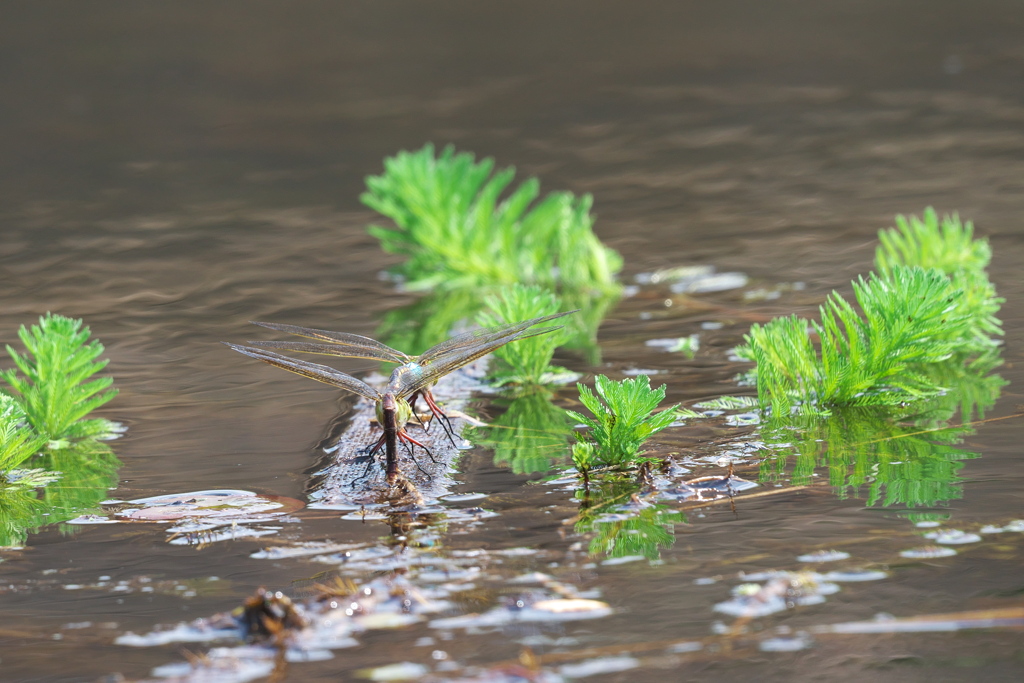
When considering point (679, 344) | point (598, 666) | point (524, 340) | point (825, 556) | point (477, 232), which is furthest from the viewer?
point (477, 232)

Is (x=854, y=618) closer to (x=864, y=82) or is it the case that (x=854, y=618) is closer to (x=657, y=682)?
(x=657, y=682)

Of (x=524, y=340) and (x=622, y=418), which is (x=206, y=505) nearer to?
(x=622, y=418)

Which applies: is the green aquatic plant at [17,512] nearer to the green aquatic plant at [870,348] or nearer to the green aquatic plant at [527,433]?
the green aquatic plant at [527,433]

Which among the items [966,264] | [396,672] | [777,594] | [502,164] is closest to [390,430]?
[396,672]

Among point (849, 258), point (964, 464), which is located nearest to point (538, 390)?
point (964, 464)

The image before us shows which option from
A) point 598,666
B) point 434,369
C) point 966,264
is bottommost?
point 598,666

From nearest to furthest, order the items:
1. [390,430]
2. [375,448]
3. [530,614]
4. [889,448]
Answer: [530,614] < [390,430] < [375,448] < [889,448]

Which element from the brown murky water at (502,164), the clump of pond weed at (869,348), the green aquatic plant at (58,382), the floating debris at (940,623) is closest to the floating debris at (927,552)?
the brown murky water at (502,164)
